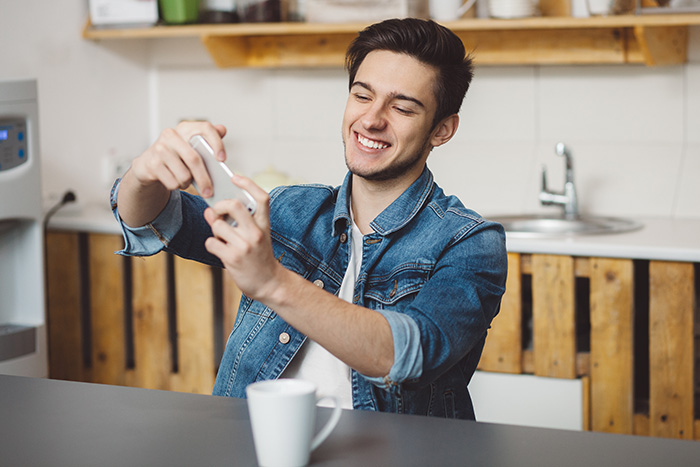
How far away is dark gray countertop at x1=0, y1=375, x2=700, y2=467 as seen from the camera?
846 mm

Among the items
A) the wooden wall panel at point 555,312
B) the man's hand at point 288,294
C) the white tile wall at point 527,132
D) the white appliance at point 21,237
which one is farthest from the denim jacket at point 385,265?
the white tile wall at point 527,132

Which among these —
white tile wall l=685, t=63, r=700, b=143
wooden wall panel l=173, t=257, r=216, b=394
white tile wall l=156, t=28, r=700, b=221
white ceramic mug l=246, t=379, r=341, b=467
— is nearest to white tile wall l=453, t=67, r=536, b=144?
white tile wall l=156, t=28, r=700, b=221

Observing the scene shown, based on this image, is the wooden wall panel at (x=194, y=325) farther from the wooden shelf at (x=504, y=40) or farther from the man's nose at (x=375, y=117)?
the man's nose at (x=375, y=117)

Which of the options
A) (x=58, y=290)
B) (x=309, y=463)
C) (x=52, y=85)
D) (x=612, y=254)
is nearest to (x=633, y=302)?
(x=612, y=254)

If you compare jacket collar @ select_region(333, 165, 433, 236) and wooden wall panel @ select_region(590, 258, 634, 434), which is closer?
jacket collar @ select_region(333, 165, 433, 236)

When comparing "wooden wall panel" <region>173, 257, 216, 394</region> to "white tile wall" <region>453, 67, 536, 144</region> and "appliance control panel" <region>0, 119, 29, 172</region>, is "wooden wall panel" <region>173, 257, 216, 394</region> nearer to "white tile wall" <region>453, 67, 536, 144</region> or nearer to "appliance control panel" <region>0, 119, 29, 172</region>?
"appliance control panel" <region>0, 119, 29, 172</region>

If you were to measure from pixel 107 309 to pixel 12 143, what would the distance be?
0.63m

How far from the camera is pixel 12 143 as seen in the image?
2.17 metres

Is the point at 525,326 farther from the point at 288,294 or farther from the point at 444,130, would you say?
the point at 288,294

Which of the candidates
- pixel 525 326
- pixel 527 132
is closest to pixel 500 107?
pixel 527 132

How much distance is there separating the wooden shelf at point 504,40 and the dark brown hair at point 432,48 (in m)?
1.05

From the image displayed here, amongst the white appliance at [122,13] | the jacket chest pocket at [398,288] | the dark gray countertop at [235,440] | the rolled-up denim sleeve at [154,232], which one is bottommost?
the dark gray countertop at [235,440]

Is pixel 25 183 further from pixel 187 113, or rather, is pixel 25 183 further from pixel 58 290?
pixel 187 113

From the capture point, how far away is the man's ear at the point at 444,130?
141 cm
